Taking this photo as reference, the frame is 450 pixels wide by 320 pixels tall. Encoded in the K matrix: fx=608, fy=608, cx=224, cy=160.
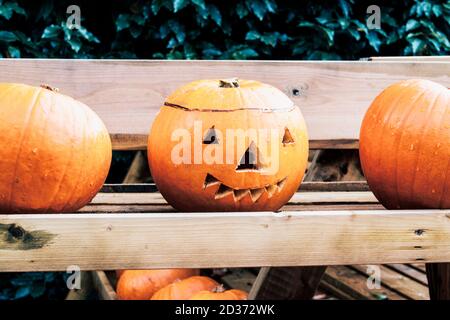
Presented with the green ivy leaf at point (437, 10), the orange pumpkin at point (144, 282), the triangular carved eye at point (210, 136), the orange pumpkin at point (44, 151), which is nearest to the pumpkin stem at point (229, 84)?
the triangular carved eye at point (210, 136)

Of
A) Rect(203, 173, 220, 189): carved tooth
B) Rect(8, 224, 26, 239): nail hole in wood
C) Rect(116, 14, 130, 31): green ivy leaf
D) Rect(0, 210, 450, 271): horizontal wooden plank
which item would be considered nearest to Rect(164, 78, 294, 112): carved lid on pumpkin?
Answer: Rect(203, 173, 220, 189): carved tooth

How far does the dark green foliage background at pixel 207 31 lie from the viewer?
2439 mm

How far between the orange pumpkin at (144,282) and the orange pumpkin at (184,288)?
112 mm

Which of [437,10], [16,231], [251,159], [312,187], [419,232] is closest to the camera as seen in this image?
[16,231]

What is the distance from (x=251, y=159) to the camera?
1187 mm

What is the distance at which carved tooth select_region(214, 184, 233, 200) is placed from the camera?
3.92 ft

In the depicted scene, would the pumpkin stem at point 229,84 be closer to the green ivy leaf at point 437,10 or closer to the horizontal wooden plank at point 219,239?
the horizontal wooden plank at point 219,239

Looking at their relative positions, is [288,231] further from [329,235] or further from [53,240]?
[53,240]

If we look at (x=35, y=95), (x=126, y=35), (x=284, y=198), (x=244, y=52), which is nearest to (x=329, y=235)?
(x=284, y=198)

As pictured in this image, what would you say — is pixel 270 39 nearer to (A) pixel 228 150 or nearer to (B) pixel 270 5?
(B) pixel 270 5

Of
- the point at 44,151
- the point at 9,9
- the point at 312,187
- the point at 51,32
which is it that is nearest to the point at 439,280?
the point at 312,187

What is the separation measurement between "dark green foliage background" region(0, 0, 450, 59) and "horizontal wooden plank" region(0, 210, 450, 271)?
1.51m

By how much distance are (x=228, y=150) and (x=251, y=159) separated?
0.17 ft
